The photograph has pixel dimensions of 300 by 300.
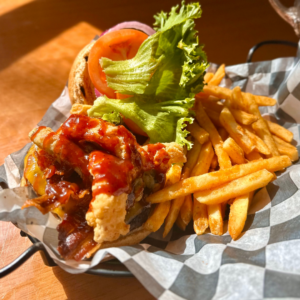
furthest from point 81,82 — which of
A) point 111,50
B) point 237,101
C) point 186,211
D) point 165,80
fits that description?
point 186,211

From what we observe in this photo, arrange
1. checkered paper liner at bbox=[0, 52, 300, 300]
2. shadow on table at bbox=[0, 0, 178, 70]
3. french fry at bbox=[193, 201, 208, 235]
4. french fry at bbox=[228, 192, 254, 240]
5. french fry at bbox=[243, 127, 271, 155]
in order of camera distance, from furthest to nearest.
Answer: shadow on table at bbox=[0, 0, 178, 70]
french fry at bbox=[243, 127, 271, 155]
french fry at bbox=[193, 201, 208, 235]
french fry at bbox=[228, 192, 254, 240]
checkered paper liner at bbox=[0, 52, 300, 300]

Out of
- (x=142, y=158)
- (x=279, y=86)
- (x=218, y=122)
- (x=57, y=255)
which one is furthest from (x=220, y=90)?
(x=57, y=255)

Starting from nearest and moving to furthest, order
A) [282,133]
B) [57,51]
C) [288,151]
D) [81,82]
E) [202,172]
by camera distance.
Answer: [202,172] < [288,151] < [282,133] < [81,82] < [57,51]

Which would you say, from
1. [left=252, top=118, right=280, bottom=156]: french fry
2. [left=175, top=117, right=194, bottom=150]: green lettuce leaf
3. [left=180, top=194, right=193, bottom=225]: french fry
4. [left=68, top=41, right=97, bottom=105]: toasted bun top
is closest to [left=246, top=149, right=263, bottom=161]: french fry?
[left=252, top=118, right=280, bottom=156]: french fry

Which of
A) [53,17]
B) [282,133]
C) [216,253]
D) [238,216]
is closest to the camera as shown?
[216,253]

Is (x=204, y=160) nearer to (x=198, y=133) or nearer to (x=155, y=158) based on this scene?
(x=198, y=133)

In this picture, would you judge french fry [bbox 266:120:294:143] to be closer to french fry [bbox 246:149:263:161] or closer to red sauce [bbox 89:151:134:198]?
french fry [bbox 246:149:263:161]
